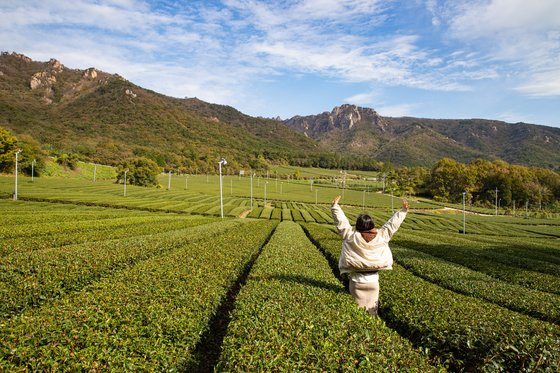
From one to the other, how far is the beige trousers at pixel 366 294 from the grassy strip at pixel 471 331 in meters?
1.00

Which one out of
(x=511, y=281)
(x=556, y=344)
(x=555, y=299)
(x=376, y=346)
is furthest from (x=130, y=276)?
(x=511, y=281)

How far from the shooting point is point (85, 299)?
24.5 ft

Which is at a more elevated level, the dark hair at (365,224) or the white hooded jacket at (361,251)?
the dark hair at (365,224)

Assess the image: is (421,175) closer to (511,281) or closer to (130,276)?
(511,281)

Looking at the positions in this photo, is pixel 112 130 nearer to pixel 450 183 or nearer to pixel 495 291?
pixel 450 183

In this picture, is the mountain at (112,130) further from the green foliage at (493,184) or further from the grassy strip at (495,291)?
the grassy strip at (495,291)

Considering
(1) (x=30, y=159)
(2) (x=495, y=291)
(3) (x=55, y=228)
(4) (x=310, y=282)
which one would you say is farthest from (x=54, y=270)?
(1) (x=30, y=159)

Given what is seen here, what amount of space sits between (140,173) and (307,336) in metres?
103

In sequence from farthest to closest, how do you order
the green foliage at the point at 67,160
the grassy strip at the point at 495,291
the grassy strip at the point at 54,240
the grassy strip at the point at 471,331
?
the green foliage at the point at 67,160
the grassy strip at the point at 54,240
the grassy strip at the point at 495,291
the grassy strip at the point at 471,331

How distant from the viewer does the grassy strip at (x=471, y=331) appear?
585cm

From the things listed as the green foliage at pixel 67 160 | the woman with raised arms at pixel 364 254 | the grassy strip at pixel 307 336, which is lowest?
the grassy strip at pixel 307 336

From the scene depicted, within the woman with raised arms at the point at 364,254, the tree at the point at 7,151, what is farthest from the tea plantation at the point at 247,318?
the tree at the point at 7,151

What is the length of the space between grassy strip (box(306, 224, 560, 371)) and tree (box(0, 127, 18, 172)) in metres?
97.0

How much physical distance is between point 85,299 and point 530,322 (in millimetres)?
10344
